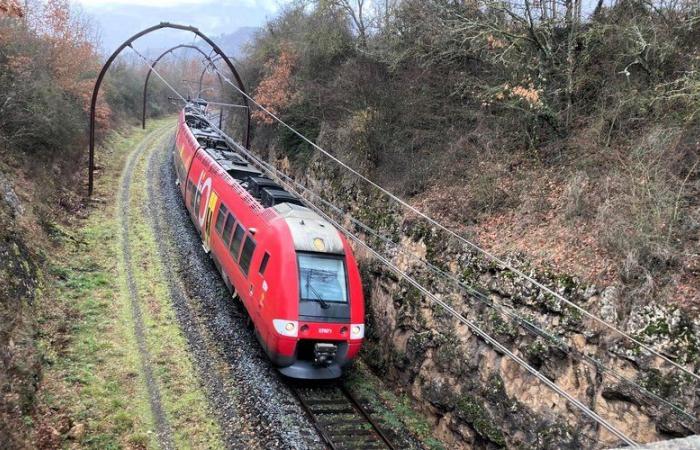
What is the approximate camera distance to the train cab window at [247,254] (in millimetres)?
11817

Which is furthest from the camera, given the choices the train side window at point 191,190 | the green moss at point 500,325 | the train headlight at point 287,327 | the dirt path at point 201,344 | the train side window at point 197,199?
the train side window at point 191,190

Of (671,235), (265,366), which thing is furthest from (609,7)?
(265,366)

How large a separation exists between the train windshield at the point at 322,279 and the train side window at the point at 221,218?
4.37 m

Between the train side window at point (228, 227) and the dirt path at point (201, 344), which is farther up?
the train side window at point (228, 227)

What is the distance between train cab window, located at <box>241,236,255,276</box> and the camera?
1182 cm

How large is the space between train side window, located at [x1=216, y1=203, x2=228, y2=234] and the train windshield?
4.37 metres

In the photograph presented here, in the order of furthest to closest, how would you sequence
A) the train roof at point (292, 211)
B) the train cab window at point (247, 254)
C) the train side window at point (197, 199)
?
the train side window at point (197, 199) → the train cab window at point (247, 254) → the train roof at point (292, 211)

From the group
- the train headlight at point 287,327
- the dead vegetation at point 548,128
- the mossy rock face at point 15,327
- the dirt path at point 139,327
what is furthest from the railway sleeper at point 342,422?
the mossy rock face at point 15,327

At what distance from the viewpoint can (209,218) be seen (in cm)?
1564

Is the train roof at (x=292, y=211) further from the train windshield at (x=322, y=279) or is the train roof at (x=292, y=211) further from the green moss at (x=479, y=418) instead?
the green moss at (x=479, y=418)

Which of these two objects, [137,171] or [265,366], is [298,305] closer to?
[265,366]

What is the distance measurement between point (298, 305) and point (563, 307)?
501cm

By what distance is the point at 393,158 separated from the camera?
15758mm

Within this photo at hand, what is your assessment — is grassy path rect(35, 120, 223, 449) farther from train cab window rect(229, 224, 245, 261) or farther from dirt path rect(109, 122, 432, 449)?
train cab window rect(229, 224, 245, 261)
